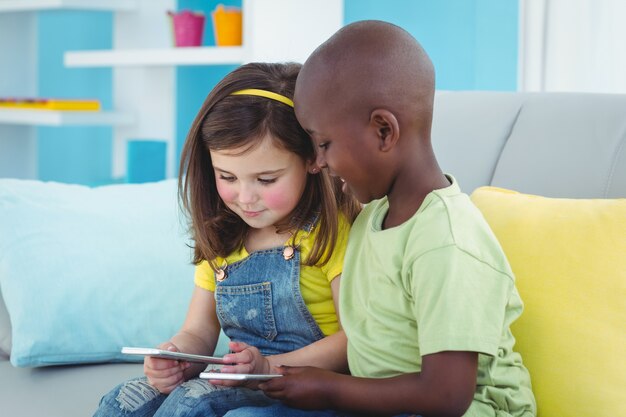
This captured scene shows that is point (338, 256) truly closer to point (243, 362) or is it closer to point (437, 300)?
point (243, 362)

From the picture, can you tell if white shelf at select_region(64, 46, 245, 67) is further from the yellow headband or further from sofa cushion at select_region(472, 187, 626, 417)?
sofa cushion at select_region(472, 187, 626, 417)

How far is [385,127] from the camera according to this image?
3.81 feet

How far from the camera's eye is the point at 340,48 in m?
1.18

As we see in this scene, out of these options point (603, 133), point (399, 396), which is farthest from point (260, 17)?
point (399, 396)

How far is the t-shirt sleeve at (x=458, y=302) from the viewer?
43.1 inches

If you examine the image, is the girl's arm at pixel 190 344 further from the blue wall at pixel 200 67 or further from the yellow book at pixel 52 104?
the yellow book at pixel 52 104

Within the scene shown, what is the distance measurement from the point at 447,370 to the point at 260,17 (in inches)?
83.1

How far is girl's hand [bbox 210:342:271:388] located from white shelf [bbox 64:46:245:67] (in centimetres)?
187

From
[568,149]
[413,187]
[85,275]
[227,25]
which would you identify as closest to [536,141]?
[568,149]

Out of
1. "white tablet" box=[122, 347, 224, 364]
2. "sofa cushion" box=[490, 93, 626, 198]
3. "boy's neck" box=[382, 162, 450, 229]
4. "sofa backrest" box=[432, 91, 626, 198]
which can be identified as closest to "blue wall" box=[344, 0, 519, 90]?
"sofa backrest" box=[432, 91, 626, 198]

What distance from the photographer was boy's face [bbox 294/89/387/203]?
3.84ft

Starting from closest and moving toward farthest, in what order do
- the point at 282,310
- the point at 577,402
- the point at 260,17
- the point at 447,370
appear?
the point at 447,370 < the point at 577,402 < the point at 282,310 < the point at 260,17

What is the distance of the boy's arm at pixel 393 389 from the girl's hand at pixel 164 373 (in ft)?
0.63

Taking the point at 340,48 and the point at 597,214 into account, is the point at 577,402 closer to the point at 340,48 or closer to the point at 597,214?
the point at 597,214
